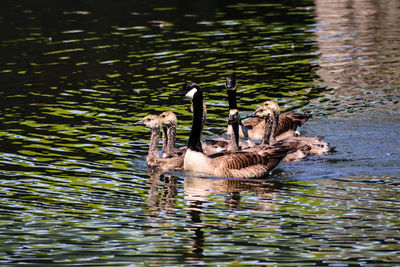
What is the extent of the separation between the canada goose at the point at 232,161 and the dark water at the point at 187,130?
0.27m

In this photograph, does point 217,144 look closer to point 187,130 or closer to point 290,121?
point 187,130

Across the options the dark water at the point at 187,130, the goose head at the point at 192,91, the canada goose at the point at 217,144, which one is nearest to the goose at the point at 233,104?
the canada goose at the point at 217,144

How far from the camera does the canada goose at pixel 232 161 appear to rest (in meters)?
16.4

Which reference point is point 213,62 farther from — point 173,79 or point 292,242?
point 292,242

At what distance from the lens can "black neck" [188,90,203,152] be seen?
16.8 metres

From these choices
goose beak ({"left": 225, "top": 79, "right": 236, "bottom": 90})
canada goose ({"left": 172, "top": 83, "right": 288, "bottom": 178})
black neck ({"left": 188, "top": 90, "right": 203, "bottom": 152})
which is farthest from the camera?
goose beak ({"left": 225, "top": 79, "right": 236, "bottom": 90})

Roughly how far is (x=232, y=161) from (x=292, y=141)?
2067mm

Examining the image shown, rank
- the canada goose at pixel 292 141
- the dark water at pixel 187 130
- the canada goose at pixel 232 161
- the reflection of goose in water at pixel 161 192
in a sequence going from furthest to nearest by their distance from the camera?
the canada goose at pixel 292 141
the canada goose at pixel 232 161
the reflection of goose in water at pixel 161 192
the dark water at pixel 187 130

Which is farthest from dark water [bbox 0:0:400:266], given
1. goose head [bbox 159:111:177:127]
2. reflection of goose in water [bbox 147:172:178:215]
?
goose head [bbox 159:111:177:127]

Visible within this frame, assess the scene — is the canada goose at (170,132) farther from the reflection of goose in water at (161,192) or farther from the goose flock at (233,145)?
the reflection of goose in water at (161,192)

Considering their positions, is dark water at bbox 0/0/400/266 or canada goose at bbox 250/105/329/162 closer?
dark water at bbox 0/0/400/266

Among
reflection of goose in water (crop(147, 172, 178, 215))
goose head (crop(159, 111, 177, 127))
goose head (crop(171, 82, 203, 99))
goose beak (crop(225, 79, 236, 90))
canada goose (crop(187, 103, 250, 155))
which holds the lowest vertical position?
reflection of goose in water (crop(147, 172, 178, 215))

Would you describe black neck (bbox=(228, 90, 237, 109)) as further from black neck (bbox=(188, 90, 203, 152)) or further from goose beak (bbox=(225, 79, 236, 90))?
black neck (bbox=(188, 90, 203, 152))

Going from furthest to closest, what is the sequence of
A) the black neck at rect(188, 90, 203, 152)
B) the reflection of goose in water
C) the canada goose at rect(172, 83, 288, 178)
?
the black neck at rect(188, 90, 203, 152)
the canada goose at rect(172, 83, 288, 178)
the reflection of goose in water
